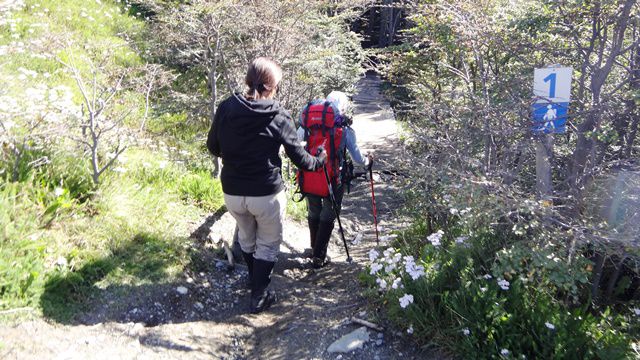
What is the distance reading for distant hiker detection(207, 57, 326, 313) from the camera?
140 inches

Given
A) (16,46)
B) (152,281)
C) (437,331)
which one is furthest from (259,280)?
(16,46)

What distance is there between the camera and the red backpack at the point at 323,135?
174 inches

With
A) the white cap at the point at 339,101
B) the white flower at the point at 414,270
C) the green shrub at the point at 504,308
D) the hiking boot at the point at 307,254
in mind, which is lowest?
the hiking boot at the point at 307,254

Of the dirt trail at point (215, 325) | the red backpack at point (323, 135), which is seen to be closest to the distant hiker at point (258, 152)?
the dirt trail at point (215, 325)

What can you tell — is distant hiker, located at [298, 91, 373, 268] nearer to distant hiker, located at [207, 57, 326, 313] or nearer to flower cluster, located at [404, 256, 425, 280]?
distant hiker, located at [207, 57, 326, 313]

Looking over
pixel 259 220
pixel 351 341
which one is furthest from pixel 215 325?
pixel 351 341

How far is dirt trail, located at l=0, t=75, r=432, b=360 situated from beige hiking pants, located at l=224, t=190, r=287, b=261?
1.64 ft

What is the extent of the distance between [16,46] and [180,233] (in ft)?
10.7

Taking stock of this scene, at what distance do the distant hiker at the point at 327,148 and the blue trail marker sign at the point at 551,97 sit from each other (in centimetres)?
171

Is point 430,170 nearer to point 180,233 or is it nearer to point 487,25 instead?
point 487,25

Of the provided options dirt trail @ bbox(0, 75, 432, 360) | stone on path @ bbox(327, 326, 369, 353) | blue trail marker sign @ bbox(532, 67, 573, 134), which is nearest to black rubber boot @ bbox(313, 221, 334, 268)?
dirt trail @ bbox(0, 75, 432, 360)

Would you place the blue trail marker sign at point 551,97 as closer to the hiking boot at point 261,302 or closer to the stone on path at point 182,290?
the hiking boot at point 261,302

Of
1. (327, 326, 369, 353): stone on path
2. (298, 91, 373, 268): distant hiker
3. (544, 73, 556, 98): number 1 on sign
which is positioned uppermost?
(544, 73, 556, 98): number 1 on sign

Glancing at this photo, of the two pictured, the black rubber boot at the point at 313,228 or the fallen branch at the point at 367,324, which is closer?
the fallen branch at the point at 367,324
